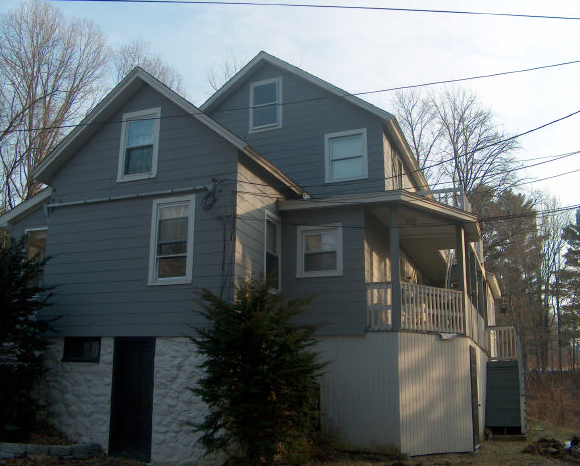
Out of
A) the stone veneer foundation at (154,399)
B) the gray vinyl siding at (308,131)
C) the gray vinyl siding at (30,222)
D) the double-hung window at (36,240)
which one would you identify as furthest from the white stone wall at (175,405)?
the gray vinyl siding at (308,131)

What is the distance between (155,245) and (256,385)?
408 centimetres

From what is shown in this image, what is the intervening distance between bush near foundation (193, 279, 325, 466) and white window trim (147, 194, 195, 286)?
1962mm

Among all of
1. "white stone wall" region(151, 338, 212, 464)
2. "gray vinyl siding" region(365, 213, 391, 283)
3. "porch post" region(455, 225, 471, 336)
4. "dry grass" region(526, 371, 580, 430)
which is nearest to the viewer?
"white stone wall" region(151, 338, 212, 464)

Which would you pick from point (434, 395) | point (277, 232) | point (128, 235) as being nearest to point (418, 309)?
point (434, 395)

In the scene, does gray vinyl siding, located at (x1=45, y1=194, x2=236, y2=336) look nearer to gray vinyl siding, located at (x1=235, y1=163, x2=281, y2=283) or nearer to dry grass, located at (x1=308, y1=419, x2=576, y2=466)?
gray vinyl siding, located at (x1=235, y1=163, x2=281, y2=283)

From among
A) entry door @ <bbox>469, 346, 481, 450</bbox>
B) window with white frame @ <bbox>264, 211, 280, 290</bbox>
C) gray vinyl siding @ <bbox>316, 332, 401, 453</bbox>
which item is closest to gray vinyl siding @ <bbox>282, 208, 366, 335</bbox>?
window with white frame @ <bbox>264, 211, 280, 290</bbox>

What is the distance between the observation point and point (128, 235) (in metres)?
11.6

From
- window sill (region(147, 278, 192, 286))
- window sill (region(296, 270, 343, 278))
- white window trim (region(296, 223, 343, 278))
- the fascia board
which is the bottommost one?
window sill (region(147, 278, 192, 286))

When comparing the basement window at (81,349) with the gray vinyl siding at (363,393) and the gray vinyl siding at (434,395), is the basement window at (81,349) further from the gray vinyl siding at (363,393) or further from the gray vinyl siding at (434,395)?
the gray vinyl siding at (434,395)

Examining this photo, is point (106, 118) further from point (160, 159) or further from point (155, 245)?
point (155, 245)

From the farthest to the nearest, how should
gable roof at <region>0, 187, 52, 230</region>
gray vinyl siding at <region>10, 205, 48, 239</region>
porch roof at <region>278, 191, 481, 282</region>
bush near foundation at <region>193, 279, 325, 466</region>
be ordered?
gray vinyl siding at <region>10, 205, 48, 239</region>, gable roof at <region>0, 187, 52, 230</region>, porch roof at <region>278, 191, 481, 282</region>, bush near foundation at <region>193, 279, 325, 466</region>

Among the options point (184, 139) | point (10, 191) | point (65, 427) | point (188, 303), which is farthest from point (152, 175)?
point (10, 191)

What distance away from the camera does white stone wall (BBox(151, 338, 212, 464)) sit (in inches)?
397

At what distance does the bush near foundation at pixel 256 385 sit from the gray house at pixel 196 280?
1465 millimetres
